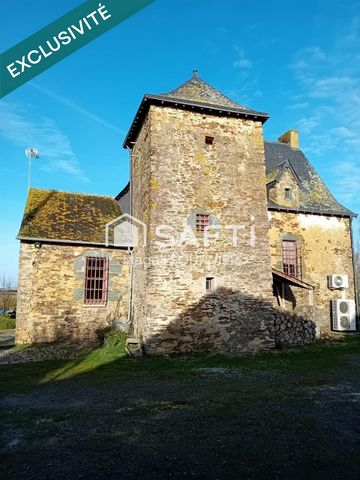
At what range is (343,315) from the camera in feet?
52.3

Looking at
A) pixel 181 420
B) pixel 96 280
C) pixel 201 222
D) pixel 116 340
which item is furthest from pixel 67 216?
pixel 181 420

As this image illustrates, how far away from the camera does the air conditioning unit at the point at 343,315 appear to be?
15.8 meters

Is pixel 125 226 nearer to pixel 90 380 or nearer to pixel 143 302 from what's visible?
pixel 143 302

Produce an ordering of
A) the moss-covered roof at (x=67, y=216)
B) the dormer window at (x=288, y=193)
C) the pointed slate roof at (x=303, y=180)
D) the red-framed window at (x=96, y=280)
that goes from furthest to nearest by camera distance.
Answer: the pointed slate roof at (x=303, y=180), the dormer window at (x=288, y=193), the red-framed window at (x=96, y=280), the moss-covered roof at (x=67, y=216)

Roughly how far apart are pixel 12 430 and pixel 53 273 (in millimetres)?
8888

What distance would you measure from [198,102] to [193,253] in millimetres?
5289

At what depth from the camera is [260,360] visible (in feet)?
35.8

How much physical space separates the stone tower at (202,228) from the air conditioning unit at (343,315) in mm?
5159

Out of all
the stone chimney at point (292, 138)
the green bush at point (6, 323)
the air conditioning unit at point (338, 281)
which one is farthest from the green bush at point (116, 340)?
the stone chimney at point (292, 138)

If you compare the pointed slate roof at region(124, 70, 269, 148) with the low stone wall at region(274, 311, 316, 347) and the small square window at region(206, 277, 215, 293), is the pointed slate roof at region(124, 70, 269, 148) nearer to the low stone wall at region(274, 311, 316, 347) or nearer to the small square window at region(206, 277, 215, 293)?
the small square window at region(206, 277, 215, 293)

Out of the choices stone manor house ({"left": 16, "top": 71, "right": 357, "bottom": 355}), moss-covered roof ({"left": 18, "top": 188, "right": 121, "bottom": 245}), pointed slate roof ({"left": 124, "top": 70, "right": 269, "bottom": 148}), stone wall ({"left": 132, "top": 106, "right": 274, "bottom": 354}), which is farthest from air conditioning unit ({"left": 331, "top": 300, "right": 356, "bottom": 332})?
moss-covered roof ({"left": 18, "top": 188, "right": 121, "bottom": 245})

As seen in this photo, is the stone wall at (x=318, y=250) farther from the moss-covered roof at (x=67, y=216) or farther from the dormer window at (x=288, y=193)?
the moss-covered roof at (x=67, y=216)

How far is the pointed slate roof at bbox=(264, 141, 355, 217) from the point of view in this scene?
54.1 ft

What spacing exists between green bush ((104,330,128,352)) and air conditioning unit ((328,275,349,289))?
9.48m
